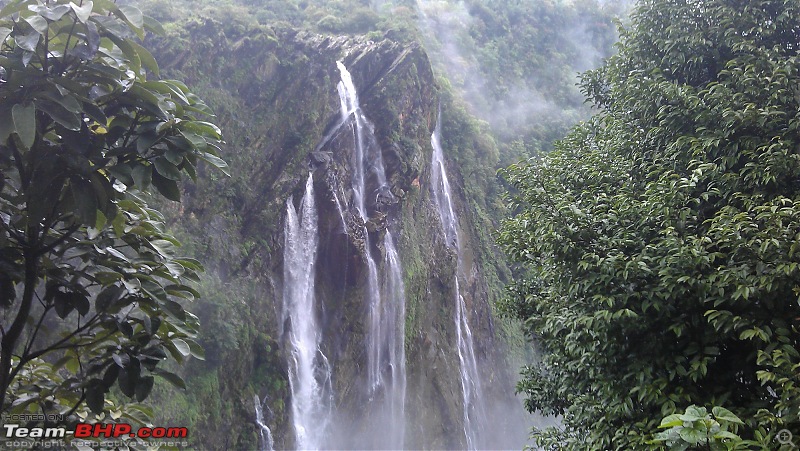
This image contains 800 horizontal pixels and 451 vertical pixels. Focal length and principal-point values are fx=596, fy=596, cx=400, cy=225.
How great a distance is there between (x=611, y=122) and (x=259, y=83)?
1209 centimetres

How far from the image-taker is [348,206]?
15.4 m

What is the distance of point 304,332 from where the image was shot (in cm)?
1416

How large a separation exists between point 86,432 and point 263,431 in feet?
34.6

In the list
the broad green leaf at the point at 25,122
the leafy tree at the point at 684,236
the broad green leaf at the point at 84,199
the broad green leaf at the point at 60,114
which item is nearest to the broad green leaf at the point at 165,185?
the broad green leaf at the point at 84,199

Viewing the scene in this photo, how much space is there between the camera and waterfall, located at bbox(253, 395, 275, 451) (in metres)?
12.5

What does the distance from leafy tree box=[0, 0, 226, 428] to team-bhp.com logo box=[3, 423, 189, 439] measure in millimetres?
97

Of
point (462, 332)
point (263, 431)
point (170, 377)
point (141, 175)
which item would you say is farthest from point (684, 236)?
point (462, 332)

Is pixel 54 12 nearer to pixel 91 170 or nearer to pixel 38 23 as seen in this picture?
pixel 38 23

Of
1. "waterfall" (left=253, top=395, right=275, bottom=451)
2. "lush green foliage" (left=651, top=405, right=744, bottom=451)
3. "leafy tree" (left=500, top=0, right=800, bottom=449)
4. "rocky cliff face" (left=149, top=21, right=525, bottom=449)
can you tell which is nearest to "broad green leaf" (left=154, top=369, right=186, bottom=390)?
"lush green foliage" (left=651, top=405, right=744, bottom=451)

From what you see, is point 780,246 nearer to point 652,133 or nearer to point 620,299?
point 620,299

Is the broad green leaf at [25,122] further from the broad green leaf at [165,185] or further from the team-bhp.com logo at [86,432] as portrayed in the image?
the team-bhp.com logo at [86,432]

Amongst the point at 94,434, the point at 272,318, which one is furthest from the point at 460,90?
the point at 94,434

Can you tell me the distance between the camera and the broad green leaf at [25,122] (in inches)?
84.0

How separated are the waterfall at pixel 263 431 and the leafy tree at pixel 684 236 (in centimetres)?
830
